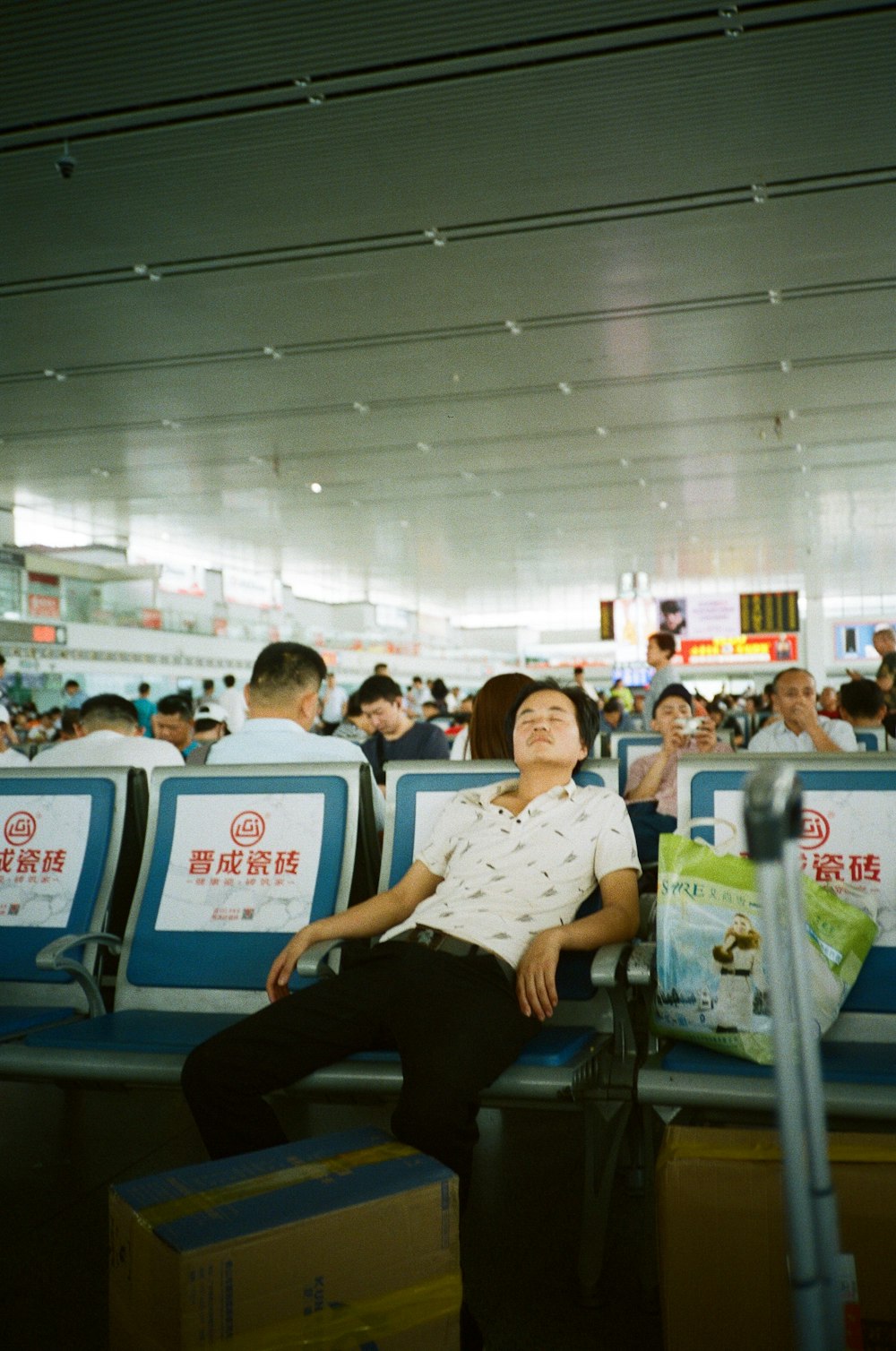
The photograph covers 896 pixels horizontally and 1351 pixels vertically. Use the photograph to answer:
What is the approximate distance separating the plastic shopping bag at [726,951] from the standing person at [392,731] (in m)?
3.88

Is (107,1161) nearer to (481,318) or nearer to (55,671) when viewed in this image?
(481,318)

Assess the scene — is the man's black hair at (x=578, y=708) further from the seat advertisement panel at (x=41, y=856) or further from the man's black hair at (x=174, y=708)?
the man's black hair at (x=174, y=708)

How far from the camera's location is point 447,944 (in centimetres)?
280

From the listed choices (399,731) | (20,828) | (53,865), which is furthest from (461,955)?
Answer: (399,731)

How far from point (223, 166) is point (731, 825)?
4907 mm

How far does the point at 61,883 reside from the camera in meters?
3.54

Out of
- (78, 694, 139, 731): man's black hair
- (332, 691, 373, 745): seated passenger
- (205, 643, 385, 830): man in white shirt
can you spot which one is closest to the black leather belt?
(205, 643, 385, 830): man in white shirt

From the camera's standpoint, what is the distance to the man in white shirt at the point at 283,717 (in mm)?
4039

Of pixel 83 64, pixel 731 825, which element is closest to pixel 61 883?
pixel 731 825

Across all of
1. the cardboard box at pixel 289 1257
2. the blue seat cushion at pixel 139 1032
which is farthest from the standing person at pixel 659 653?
the cardboard box at pixel 289 1257

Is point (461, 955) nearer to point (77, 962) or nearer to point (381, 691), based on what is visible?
point (77, 962)

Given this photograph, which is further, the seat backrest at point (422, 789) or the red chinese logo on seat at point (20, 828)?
the red chinese logo on seat at point (20, 828)

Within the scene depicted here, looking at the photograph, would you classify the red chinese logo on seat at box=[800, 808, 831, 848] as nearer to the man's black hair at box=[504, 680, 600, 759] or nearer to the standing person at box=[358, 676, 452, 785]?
the man's black hair at box=[504, 680, 600, 759]

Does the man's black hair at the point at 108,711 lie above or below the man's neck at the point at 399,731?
above
